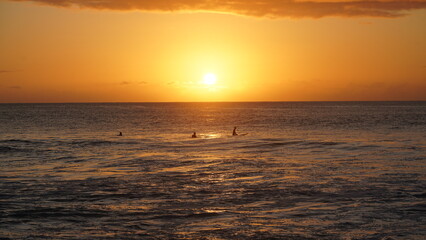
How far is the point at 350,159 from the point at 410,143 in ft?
50.6

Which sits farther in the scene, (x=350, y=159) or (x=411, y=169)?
(x=350, y=159)

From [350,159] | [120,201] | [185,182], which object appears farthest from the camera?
[350,159]

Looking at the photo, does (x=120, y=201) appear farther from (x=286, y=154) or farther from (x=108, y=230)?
(x=286, y=154)

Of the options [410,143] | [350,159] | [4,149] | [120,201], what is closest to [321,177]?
[350,159]

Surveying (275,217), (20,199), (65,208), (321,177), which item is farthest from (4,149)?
(275,217)

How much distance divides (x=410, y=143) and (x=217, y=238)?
123 ft

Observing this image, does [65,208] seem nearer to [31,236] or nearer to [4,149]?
[31,236]

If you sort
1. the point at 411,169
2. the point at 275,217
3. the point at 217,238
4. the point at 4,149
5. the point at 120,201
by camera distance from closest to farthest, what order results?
the point at 217,238
the point at 275,217
the point at 120,201
the point at 411,169
the point at 4,149

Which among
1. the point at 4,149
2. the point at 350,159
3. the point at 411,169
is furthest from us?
the point at 4,149

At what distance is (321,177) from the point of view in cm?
2594

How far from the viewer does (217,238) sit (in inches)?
577

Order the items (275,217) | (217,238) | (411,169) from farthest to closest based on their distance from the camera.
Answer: (411,169) → (275,217) → (217,238)

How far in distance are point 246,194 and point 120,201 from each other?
588cm

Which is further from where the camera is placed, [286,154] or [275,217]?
[286,154]
